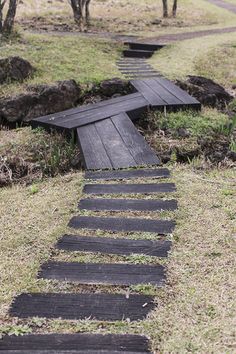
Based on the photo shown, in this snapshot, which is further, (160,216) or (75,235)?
(160,216)

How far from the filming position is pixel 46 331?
2518mm

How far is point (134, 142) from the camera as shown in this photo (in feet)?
18.0

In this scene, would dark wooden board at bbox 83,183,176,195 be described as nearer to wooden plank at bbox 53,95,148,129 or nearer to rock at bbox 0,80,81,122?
wooden plank at bbox 53,95,148,129

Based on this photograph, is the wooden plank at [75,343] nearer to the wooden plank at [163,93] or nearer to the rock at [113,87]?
the wooden plank at [163,93]

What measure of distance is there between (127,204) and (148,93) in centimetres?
387

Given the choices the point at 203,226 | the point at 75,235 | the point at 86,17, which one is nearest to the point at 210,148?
the point at 203,226

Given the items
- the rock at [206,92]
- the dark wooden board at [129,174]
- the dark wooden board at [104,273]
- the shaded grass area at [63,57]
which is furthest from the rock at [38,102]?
the dark wooden board at [104,273]

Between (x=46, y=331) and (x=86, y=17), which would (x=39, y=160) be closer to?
(x=46, y=331)

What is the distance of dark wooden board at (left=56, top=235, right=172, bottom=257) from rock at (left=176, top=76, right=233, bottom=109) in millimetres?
4964

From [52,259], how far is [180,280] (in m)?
0.91

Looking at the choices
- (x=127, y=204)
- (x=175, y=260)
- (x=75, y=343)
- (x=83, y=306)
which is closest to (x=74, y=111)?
(x=127, y=204)

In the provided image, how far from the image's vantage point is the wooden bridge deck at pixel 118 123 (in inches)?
199

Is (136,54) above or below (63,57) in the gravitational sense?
below

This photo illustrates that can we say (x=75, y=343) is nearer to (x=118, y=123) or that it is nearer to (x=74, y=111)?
(x=118, y=123)
